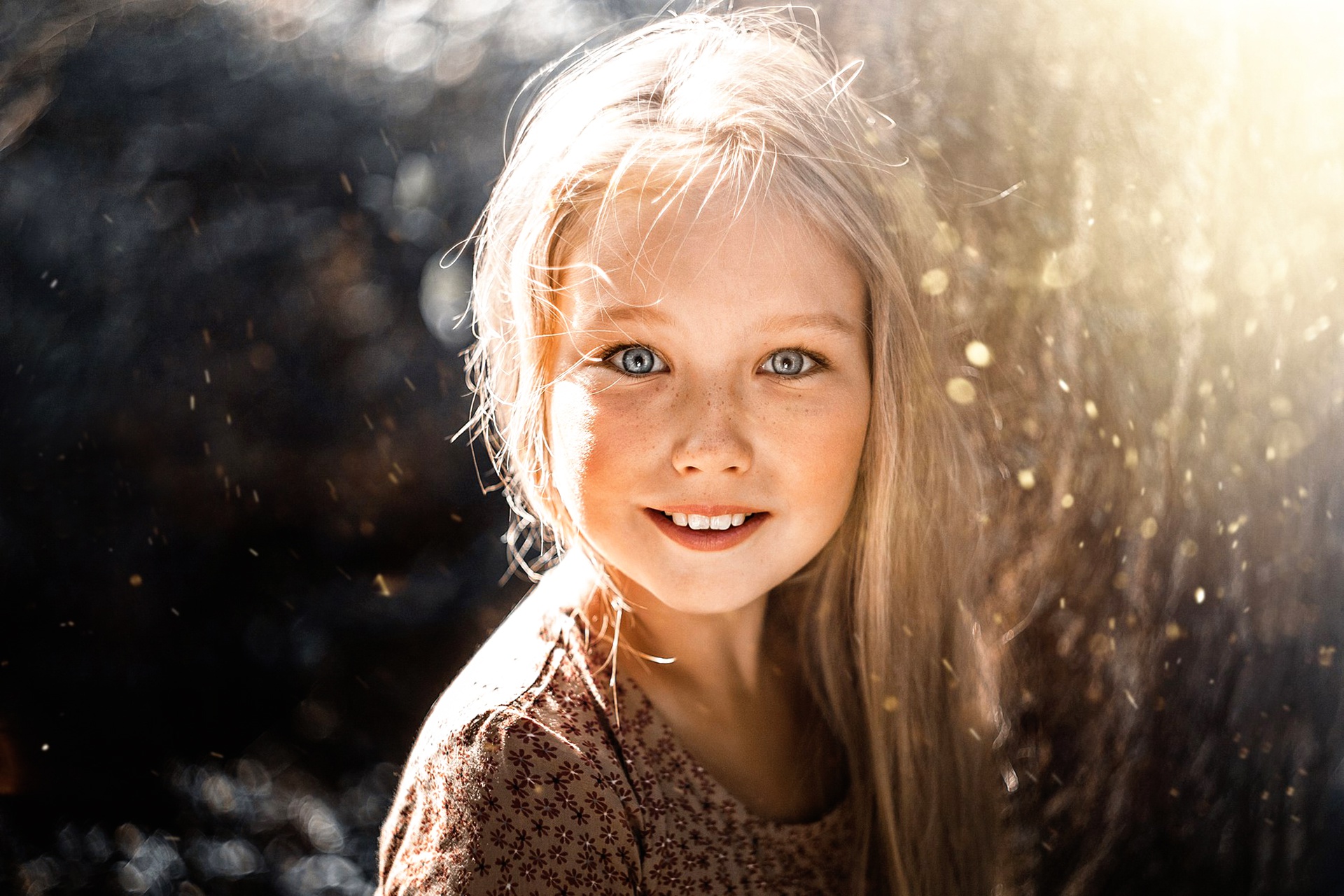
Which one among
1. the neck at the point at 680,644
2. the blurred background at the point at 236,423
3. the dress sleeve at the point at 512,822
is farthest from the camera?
the blurred background at the point at 236,423

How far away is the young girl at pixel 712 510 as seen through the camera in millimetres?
793

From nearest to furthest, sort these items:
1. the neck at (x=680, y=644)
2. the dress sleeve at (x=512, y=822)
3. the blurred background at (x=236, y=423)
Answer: the dress sleeve at (x=512, y=822) → the neck at (x=680, y=644) → the blurred background at (x=236, y=423)

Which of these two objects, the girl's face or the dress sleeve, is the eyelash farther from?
the dress sleeve

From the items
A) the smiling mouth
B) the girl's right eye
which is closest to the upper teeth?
the smiling mouth

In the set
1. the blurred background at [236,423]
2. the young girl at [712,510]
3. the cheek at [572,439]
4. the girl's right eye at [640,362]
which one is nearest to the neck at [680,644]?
the young girl at [712,510]

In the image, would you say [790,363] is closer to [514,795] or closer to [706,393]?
[706,393]

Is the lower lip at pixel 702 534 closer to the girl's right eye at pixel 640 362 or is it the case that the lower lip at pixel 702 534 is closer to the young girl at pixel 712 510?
the young girl at pixel 712 510

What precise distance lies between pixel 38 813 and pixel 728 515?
1.91 m

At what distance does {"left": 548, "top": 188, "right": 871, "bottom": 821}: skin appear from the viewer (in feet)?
2.58

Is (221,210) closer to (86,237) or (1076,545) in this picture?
(86,237)

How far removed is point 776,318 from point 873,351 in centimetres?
13

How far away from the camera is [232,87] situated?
217cm

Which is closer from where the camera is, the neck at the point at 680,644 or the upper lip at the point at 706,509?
the upper lip at the point at 706,509

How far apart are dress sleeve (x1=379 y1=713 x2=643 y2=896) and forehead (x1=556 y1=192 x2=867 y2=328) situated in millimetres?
336
